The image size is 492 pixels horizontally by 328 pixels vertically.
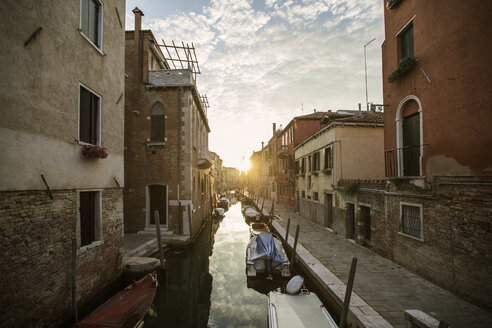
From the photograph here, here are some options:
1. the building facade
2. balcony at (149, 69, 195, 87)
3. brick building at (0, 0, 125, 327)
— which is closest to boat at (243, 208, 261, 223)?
balcony at (149, 69, 195, 87)

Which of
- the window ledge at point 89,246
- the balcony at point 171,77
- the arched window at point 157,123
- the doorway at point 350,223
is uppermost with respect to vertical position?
the balcony at point 171,77

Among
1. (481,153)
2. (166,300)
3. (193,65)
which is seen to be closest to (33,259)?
(166,300)

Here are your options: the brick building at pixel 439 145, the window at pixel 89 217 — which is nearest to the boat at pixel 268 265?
the brick building at pixel 439 145

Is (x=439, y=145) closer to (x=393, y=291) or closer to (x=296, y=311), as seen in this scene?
(x=393, y=291)

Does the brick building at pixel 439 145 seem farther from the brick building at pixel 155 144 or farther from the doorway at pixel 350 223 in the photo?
the brick building at pixel 155 144

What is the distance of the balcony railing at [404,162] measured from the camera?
770cm

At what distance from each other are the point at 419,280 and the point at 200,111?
600 inches

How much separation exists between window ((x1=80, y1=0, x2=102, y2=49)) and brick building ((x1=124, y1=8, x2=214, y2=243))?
19.6 ft

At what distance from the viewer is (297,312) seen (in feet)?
18.6

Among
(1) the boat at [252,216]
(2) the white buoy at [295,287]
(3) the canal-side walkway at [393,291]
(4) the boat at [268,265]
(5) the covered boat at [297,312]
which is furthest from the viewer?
(1) the boat at [252,216]

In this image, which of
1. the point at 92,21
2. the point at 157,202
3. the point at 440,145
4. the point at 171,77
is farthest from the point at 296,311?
the point at 171,77

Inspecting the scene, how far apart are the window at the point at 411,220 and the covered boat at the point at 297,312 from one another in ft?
12.4

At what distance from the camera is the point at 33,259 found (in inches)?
180

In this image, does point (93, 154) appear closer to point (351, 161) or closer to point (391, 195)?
point (391, 195)
